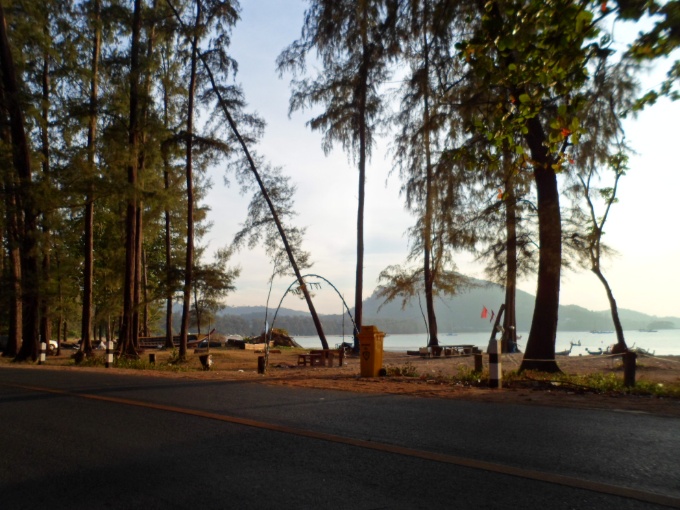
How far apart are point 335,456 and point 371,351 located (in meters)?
9.36

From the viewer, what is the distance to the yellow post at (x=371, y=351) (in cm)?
1444

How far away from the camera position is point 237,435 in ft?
20.1

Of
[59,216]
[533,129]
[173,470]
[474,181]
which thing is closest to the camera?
[173,470]

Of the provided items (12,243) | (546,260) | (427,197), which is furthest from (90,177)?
(546,260)

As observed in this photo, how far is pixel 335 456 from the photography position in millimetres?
5137

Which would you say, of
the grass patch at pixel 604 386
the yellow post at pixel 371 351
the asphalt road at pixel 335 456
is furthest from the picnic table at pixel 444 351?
the asphalt road at pixel 335 456

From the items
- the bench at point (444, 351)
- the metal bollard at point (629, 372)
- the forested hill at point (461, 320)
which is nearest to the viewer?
the metal bollard at point (629, 372)

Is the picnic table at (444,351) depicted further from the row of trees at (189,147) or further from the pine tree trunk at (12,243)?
the pine tree trunk at (12,243)

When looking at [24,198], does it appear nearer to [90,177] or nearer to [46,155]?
[90,177]

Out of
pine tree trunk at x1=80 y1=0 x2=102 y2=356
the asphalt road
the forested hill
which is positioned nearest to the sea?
the forested hill

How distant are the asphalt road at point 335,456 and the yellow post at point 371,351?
5.86 m

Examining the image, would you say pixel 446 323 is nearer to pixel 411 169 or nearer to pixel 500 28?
pixel 411 169

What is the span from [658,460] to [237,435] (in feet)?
13.0

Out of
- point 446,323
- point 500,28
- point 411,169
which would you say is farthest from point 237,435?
point 446,323
